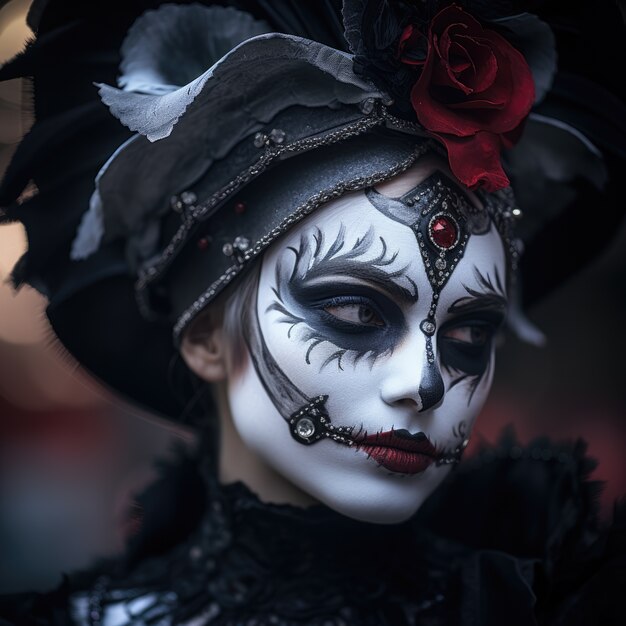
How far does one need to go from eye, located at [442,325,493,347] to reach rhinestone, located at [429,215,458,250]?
0.18 m

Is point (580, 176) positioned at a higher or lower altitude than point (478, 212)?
lower

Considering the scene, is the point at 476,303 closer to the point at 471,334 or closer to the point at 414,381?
the point at 471,334

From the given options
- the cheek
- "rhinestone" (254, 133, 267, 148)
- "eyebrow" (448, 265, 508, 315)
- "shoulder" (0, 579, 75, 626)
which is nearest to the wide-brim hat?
"rhinestone" (254, 133, 267, 148)

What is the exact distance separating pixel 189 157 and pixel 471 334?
2.39ft

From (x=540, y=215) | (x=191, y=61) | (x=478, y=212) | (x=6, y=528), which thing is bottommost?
(x=6, y=528)

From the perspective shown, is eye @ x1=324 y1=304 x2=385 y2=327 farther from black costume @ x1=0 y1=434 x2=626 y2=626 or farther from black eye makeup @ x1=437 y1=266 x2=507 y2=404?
black costume @ x1=0 y1=434 x2=626 y2=626

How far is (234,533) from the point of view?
1.83 metres

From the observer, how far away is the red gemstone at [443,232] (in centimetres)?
159

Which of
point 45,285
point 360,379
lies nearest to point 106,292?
point 45,285

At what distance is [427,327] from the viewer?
157 centimetres

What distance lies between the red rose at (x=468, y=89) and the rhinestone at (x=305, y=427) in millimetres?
544

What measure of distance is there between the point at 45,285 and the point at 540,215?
130cm

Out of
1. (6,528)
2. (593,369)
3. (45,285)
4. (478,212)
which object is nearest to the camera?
(478,212)

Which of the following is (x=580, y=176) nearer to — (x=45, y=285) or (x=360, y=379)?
(x=360, y=379)
